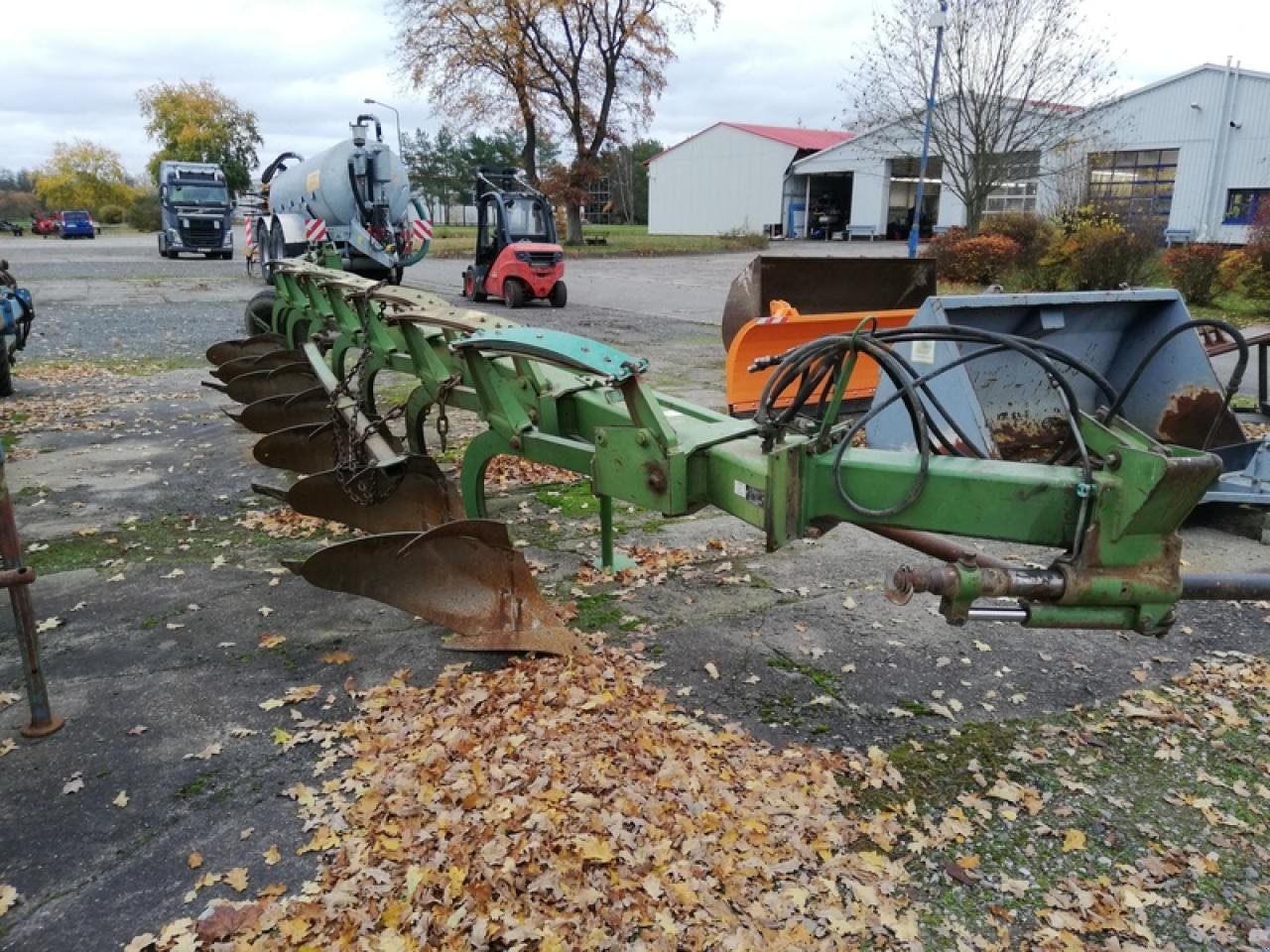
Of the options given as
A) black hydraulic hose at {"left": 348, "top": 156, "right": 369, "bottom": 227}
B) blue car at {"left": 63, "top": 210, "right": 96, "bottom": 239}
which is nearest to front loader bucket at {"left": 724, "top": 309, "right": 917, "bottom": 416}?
black hydraulic hose at {"left": 348, "top": 156, "right": 369, "bottom": 227}

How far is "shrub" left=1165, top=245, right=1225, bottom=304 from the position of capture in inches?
597

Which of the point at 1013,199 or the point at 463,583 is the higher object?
the point at 1013,199

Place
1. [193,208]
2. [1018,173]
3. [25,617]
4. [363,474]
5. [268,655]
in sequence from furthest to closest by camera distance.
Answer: [193,208], [1018,173], [363,474], [268,655], [25,617]

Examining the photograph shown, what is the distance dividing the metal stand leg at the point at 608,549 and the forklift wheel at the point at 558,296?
1226 cm

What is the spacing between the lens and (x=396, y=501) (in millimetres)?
4559

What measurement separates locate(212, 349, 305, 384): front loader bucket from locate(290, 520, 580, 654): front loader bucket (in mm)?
3860

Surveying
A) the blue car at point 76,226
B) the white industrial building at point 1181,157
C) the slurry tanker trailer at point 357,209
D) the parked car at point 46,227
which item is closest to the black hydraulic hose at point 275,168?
the slurry tanker trailer at point 357,209

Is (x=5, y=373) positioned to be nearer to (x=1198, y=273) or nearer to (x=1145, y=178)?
(x=1198, y=273)

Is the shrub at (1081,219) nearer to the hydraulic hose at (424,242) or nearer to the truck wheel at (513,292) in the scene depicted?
the truck wheel at (513,292)

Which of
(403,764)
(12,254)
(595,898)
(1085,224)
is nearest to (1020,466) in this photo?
(595,898)

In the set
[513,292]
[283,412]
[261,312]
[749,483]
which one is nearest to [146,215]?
[513,292]

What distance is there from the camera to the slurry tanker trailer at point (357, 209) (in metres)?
18.1

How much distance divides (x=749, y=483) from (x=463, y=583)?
56.5 inches

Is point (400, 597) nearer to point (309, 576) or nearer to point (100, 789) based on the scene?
point (309, 576)
